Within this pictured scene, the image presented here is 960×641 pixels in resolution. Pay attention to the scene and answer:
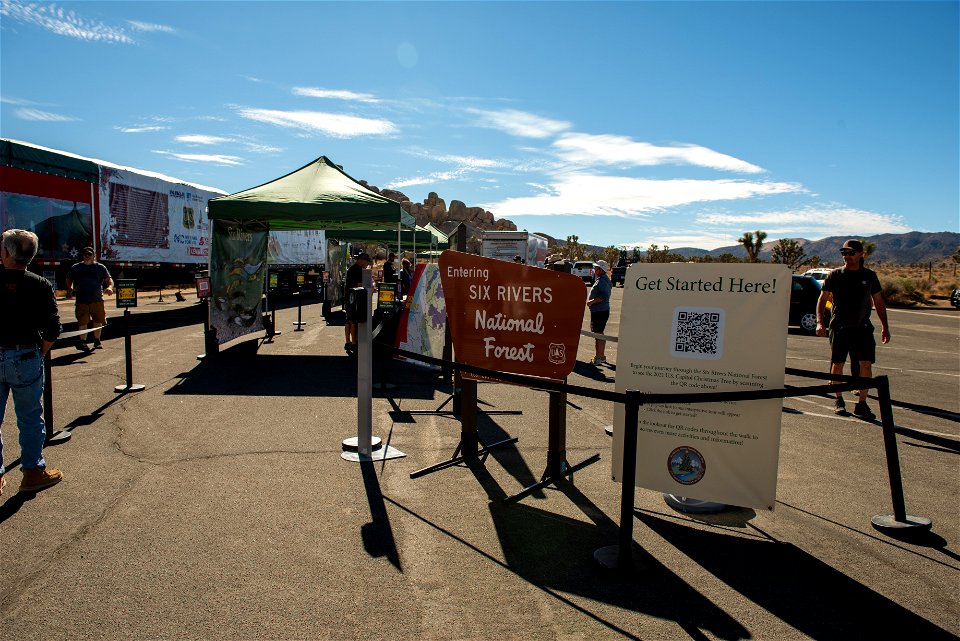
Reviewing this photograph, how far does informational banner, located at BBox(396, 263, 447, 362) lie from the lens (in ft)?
26.3

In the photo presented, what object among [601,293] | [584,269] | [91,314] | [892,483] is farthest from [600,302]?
[584,269]

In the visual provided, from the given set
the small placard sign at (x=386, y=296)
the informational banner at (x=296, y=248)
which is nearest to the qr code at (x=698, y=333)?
the small placard sign at (x=386, y=296)

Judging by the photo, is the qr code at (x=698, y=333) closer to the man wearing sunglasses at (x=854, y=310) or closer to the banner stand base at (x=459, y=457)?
the banner stand base at (x=459, y=457)

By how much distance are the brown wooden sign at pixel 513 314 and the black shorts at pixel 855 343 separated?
4451 mm

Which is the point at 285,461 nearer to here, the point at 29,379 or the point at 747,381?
the point at 29,379

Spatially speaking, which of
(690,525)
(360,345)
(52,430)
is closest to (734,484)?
Result: (690,525)

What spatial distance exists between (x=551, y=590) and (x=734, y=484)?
1.42 meters

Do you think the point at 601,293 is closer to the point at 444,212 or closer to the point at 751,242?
the point at 751,242

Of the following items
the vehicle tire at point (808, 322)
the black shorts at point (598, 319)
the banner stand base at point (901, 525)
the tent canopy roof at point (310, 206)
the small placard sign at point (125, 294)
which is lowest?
the banner stand base at point (901, 525)

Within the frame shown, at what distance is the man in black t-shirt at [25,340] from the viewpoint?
4230 mm

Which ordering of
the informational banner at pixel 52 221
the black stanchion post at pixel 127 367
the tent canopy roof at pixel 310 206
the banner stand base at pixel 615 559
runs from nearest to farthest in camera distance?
1. the banner stand base at pixel 615 559
2. the black stanchion post at pixel 127 367
3. the tent canopy roof at pixel 310 206
4. the informational banner at pixel 52 221

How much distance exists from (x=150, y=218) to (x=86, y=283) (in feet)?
30.5

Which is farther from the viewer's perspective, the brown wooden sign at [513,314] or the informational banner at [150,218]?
the informational banner at [150,218]

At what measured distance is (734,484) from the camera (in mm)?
3826
